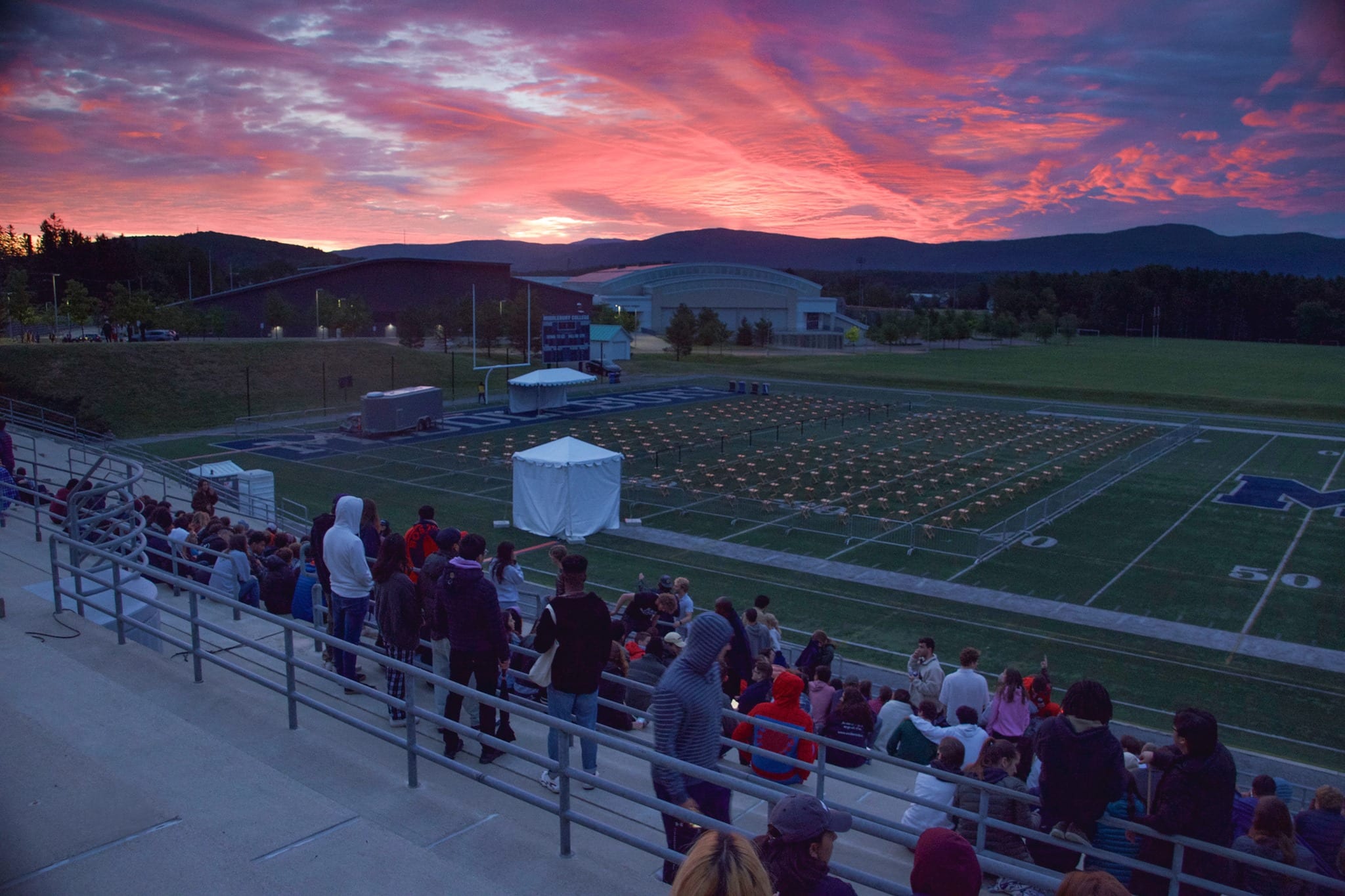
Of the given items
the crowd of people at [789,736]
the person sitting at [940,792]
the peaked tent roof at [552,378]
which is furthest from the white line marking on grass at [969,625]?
the peaked tent roof at [552,378]

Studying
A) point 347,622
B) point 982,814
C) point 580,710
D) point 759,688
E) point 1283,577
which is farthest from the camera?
point 1283,577

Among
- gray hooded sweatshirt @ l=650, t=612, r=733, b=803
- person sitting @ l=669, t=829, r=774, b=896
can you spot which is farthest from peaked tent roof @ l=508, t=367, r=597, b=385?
person sitting @ l=669, t=829, r=774, b=896

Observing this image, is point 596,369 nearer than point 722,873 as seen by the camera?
No

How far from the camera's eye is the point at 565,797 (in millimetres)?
5098

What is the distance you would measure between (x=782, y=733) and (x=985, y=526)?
68.9 ft

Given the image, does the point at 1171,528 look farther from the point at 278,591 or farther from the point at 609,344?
the point at 609,344

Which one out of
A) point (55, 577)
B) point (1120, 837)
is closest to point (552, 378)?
point (55, 577)

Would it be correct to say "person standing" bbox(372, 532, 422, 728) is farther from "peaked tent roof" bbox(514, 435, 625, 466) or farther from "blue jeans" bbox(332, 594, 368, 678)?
"peaked tent roof" bbox(514, 435, 625, 466)

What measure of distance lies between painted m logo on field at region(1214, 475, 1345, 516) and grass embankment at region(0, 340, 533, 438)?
4171 centimetres

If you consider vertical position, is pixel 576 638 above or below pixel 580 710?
above

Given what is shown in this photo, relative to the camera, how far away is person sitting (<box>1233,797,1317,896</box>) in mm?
4965

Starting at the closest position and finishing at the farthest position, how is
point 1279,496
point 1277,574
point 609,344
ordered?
point 1277,574 < point 1279,496 < point 609,344

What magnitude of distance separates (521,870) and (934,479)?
93.4 feet

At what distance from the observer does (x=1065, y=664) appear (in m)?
16.2
